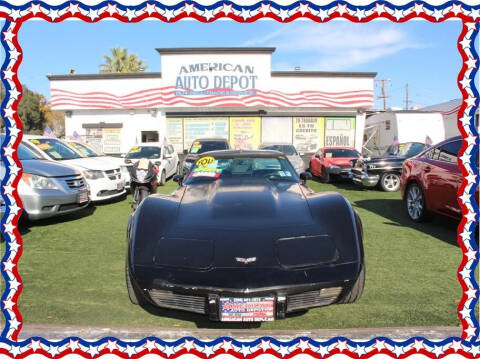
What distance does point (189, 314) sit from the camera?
2926mm

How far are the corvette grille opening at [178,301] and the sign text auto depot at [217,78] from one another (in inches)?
694

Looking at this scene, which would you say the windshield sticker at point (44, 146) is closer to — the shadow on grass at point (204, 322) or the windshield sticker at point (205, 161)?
the windshield sticker at point (205, 161)

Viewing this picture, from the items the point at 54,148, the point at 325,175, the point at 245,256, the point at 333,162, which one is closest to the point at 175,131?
the point at 325,175

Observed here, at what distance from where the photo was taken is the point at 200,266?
7.95 feet

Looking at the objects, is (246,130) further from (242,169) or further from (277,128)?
(242,169)

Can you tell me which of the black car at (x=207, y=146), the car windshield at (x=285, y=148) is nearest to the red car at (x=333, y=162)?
the car windshield at (x=285, y=148)

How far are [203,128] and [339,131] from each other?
7.88m

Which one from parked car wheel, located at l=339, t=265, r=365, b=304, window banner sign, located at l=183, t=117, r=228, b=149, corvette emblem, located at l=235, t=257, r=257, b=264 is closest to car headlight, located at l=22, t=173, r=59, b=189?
corvette emblem, located at l=235, t=257, r=257, b=264

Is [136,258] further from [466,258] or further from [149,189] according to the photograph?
[149,189]

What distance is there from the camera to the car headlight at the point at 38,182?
18.3 ft

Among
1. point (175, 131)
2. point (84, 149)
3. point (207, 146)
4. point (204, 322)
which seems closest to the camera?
point (204, 322)

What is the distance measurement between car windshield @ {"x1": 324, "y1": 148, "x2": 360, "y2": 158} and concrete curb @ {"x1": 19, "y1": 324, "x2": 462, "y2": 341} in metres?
10.3

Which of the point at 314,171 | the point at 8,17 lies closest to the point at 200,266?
the point at 8,17

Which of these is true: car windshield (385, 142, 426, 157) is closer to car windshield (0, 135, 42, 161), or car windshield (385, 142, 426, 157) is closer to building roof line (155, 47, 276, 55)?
building roof line (155, 47, 276, 55)
